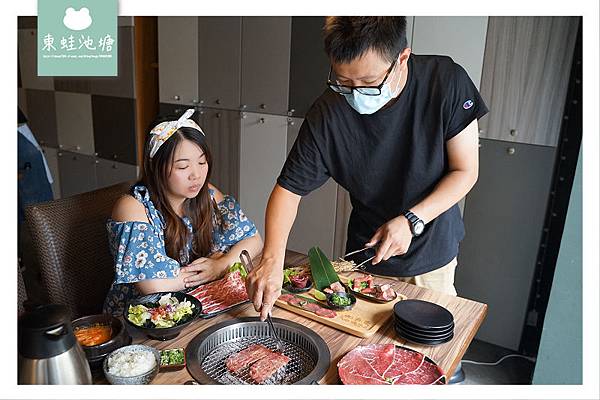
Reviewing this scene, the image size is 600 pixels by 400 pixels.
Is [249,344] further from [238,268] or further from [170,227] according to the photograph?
[170,227]

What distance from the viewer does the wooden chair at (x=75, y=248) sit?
0.98m

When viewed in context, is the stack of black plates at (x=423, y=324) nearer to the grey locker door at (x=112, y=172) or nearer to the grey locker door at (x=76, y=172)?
the grey locker door at (x=112, y=172)

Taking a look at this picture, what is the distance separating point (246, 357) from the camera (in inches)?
28.3

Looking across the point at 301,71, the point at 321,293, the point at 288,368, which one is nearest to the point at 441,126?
the point at 321,293

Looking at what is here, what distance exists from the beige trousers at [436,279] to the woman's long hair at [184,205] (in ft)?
1.47

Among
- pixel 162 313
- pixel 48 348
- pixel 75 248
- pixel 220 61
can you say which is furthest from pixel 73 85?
pixel 48 348

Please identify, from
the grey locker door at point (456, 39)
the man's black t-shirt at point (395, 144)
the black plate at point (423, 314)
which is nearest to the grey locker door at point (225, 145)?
the grey locker door at point (456, 39)

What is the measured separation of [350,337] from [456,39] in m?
0.98

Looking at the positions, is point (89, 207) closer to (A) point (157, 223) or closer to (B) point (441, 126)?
(A) point (157, 223)

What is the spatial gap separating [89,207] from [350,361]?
2.28ft

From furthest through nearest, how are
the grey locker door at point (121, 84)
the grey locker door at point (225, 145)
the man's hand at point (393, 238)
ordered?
the grey locker door at point (121, 84)
the grey locker door at point (225, 145)
the man's hand at point (393, 238)

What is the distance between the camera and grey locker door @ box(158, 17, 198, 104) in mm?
1944

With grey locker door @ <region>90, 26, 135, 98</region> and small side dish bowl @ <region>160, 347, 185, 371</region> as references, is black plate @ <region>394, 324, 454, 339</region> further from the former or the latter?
grey locker door @ <region>90, 26, 135, 98</region>
